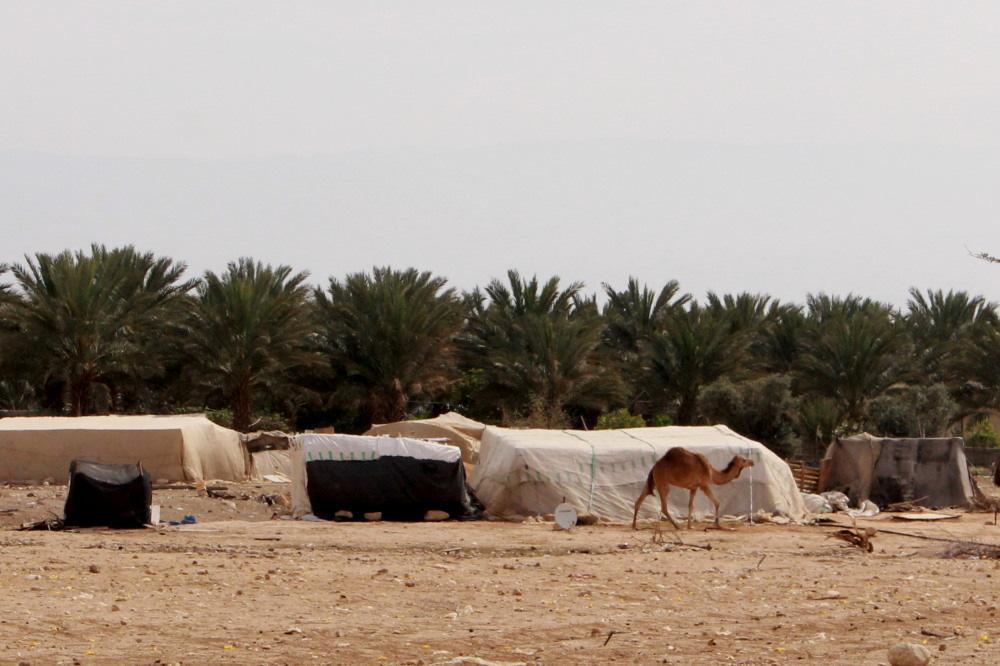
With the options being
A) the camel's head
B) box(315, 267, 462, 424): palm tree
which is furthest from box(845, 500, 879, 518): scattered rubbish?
box(315, 267, 462, 424): palm tree

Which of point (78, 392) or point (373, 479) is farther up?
point (78, 392)

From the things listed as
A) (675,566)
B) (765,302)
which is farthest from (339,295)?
(675,566)

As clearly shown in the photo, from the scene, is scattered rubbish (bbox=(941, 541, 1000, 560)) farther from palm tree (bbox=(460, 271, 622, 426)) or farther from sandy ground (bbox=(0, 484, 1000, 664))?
palm tree (bbox=(460, 271, 622, 426))

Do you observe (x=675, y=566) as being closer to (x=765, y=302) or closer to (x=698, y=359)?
(x=698, y=359)

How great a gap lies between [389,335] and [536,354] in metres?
4.41

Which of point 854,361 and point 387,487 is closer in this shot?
point 387,487

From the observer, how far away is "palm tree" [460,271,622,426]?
4247cm

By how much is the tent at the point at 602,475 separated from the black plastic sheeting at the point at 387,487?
2.81ft

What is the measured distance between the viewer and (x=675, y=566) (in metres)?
15.9

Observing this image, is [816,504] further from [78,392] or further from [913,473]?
[78,392]

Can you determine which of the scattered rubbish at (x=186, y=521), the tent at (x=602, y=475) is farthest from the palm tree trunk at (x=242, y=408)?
the scattered rubbish at (x=186, y=521)

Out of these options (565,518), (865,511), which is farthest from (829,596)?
(865,511)

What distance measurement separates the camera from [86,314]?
38.2 meters

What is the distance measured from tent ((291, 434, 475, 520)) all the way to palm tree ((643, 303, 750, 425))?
843 inches
